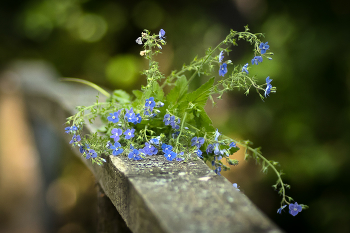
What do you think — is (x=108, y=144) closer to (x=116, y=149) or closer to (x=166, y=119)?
(x=116, y=149)

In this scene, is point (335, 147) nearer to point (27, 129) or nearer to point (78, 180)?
point (78, 180)

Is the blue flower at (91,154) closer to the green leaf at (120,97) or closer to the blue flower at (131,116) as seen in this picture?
the blue flower at (131,116)

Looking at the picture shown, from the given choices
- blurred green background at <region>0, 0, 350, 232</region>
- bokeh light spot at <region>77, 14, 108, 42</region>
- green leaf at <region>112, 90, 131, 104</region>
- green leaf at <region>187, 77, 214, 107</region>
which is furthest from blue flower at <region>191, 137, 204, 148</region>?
bokeh light spot at <region>77, 14, 108, 42</region>

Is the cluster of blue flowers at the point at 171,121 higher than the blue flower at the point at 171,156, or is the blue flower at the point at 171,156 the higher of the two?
the cluster of blue flowers at the point at 171,121

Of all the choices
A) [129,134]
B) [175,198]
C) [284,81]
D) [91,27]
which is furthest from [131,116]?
[91,27]

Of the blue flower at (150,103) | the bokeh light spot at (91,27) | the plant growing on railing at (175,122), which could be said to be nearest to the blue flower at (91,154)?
the plant growing on railing at (175,122)

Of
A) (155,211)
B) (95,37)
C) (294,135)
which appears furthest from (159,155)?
(95,37)

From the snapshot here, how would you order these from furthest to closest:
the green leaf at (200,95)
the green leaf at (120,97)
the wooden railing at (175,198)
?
the green leaf at (120,97)
the green leaf at (200,95)
the wooden railing at (175,198)
